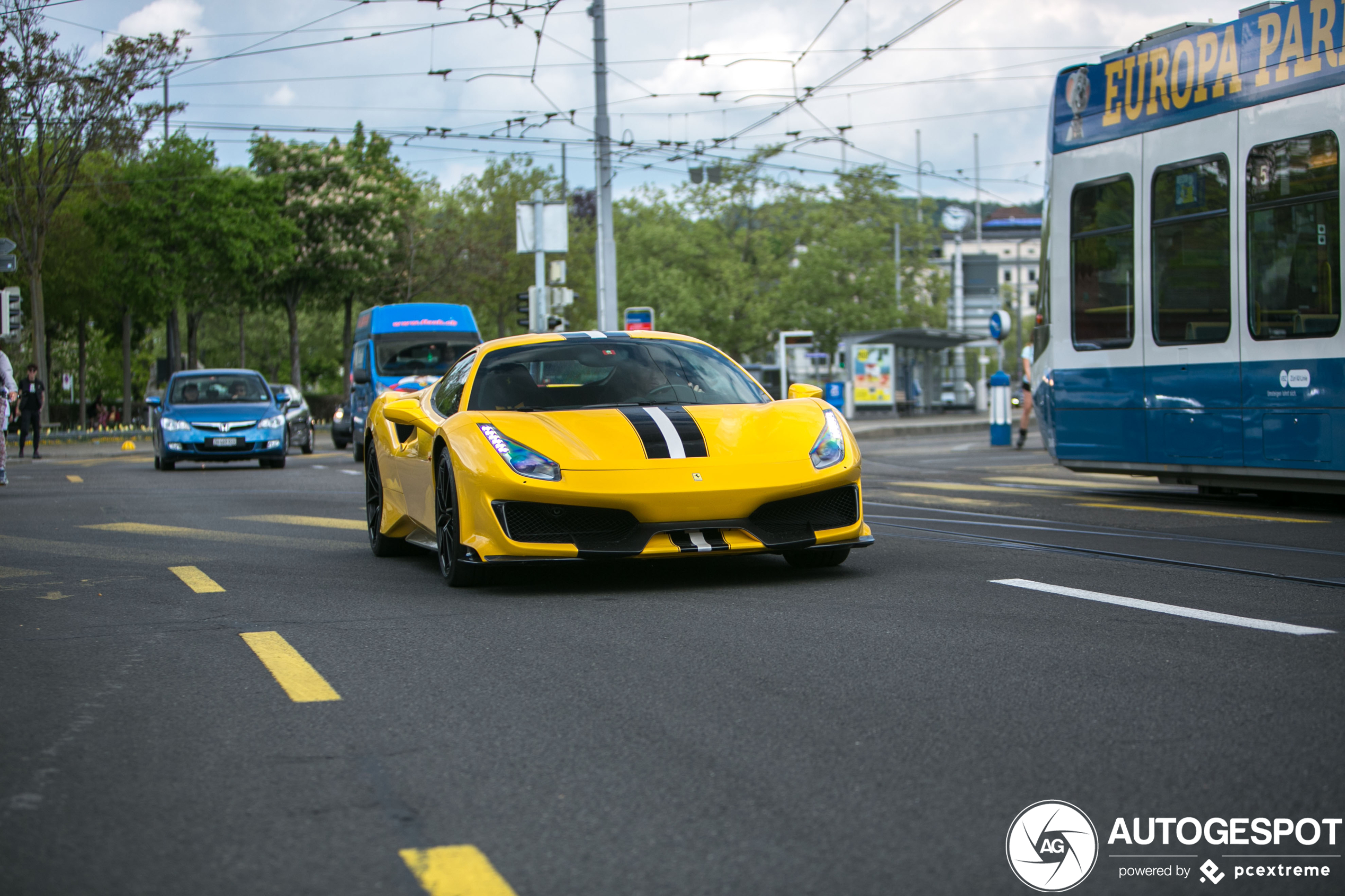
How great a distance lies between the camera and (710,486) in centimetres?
702

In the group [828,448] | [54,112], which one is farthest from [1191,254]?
[54,112]

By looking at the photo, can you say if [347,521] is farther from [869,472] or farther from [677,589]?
[869,472]

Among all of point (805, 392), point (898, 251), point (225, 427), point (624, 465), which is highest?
point (898, 251)

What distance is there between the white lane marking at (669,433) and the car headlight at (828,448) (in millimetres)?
630

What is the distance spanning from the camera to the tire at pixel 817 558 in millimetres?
7758

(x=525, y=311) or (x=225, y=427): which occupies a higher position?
(x=525, y=311)

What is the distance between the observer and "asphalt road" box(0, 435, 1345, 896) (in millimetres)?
3143

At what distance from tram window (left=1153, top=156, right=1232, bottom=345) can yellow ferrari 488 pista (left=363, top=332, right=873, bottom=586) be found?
4.56 m

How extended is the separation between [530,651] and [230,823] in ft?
7.18

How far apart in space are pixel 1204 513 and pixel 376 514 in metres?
5.80

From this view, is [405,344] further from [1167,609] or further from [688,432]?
[1167,609]

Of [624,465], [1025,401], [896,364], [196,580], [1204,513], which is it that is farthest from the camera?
[896,364]

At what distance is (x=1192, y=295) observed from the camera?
11.6 meters

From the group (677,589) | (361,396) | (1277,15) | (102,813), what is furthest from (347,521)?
(361,396)
